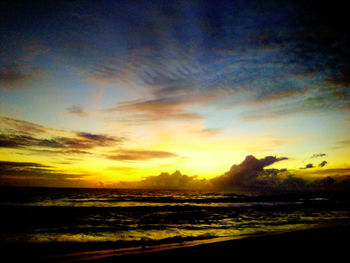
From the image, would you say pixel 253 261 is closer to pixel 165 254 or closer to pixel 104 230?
pixel 165 254

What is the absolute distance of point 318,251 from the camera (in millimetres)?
7449

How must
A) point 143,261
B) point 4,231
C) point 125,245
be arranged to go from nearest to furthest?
point 143,261 → point 125,245 → point 4,231

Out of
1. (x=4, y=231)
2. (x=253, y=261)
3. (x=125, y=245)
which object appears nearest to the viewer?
(x=253, y=261)

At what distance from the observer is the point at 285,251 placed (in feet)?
24.4

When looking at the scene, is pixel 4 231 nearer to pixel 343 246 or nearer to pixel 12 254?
pixel 12 254

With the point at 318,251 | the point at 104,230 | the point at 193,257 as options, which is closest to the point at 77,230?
the point at 104,230

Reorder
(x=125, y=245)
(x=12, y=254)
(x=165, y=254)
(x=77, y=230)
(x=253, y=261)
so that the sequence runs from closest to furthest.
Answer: (x=253, y=261) < (x=165, y=254) < (x=12, y=254) < (x=125, y=245) < (x=77, y=230)

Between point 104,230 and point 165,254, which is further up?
point 165,254

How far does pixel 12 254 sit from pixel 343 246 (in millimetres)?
13959

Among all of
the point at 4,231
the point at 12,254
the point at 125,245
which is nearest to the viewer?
the point at 12,254

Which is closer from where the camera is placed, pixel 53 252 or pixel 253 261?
pixel 253 261

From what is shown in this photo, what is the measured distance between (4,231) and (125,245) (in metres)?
9.09

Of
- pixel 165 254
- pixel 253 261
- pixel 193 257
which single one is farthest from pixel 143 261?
pixel 253 261

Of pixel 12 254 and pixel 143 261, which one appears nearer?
pixel 143 261
